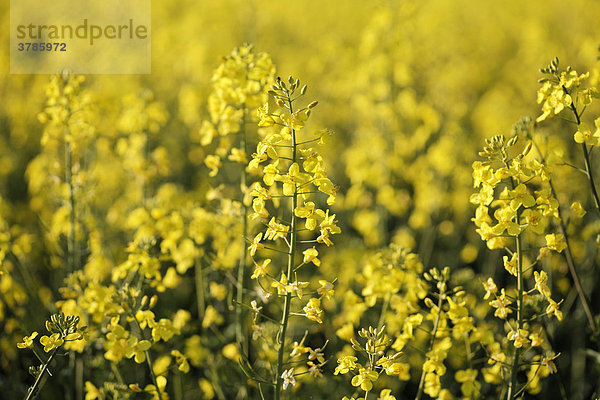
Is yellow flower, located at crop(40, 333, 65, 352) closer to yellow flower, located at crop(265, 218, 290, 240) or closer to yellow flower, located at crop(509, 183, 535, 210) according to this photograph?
yellow flower, located at crop(265, 218, 290, 240)

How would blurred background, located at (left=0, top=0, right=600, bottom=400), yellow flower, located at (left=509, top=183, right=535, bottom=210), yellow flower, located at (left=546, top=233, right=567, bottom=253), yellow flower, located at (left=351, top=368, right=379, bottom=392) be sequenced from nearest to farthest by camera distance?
1. yellow flower, located at (left=351, top=368, right=379, bottom=392)
2. yellow flower, located at (left=509, top=183, right=535, bottom=210)
3. yellow flower, located at (left=546, top=233, right=567, bottom=253)
4. blurred background, located at (left=0, top=0, right=600, bottom=400)

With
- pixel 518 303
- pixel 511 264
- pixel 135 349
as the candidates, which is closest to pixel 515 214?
pixel 511 264

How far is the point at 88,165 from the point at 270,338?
3463 mm

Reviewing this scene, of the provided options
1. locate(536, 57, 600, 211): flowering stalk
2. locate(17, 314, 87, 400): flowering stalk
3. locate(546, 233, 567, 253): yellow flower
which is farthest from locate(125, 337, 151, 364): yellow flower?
locate(536, 57, 600, 211): flowering stalk

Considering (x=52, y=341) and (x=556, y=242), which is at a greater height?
(x=556, y=242)

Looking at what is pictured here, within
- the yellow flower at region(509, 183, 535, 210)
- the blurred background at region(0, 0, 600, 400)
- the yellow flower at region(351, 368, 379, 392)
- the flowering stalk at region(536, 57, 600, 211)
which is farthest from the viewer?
the blurred background at region(0, 0, 600, 400)

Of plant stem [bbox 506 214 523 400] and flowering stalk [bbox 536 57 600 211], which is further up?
flowering stalk [bbox 536 57 600 211]

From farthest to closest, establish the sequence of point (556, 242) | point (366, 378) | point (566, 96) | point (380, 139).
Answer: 1. point (380, 139)
2. point (566, 96)
3. point (556, 242)
4. point (366, 378)

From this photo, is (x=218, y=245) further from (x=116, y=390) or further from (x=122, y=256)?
(x=122, y=256)

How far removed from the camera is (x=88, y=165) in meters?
5.68

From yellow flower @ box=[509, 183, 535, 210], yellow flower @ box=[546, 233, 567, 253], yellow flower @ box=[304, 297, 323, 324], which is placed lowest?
yellow flower @ box=[304, 297, 323, 324]

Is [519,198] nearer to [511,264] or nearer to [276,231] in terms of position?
[511,264]

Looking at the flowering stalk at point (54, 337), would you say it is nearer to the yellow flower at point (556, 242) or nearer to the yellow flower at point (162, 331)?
the yellow flower at point (162, 331)

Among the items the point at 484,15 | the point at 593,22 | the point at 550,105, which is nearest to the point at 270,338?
the point at 550,105
